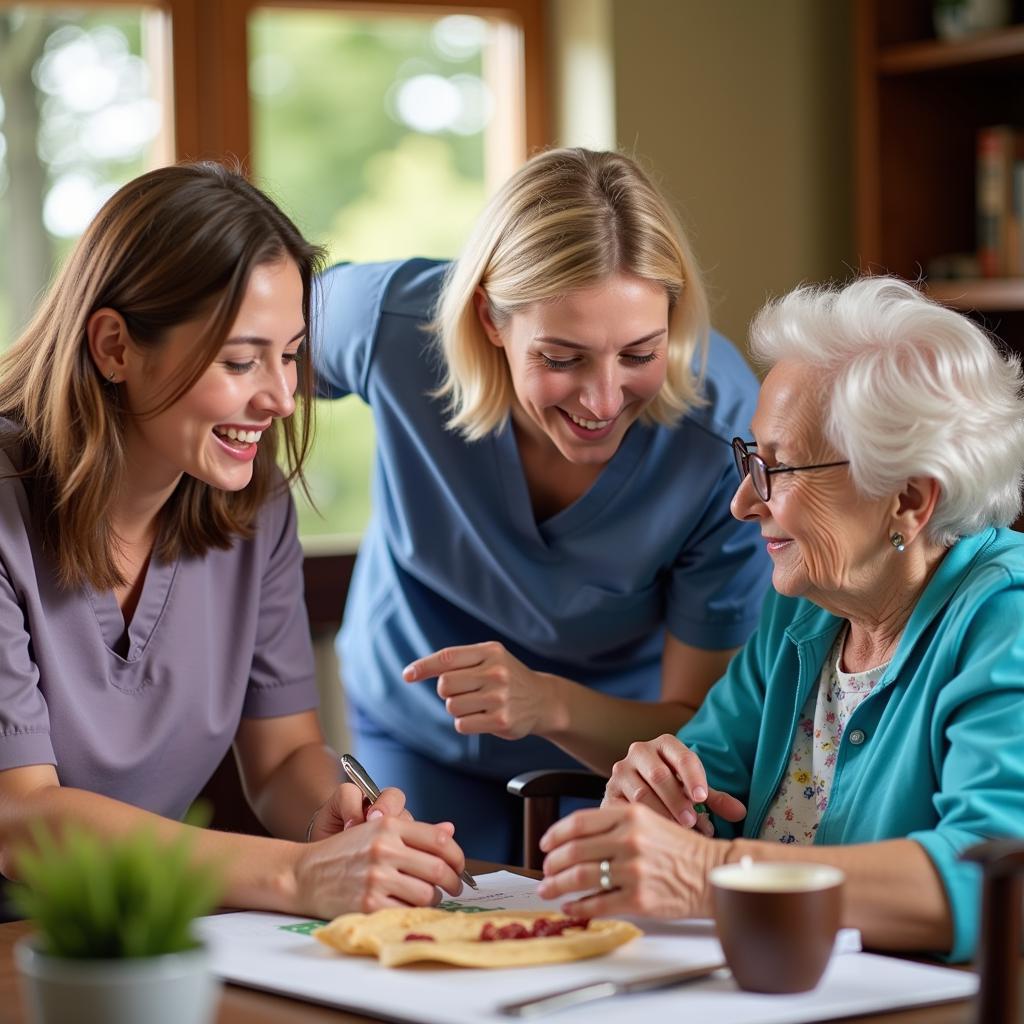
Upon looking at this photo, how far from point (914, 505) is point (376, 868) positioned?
677 mm

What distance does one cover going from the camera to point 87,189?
3312 millimetres

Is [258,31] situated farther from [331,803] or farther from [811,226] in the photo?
[331,803]

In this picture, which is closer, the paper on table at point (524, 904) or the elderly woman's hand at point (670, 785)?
the paper on table at point (524, 904)

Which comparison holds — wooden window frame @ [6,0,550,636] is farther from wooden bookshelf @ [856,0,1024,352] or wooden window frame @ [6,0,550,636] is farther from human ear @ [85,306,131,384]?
human ear @ [85,306,131,384]

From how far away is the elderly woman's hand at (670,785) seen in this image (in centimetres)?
169

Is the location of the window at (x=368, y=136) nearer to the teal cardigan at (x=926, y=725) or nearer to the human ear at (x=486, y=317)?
the human ear at (x=486, y=317)

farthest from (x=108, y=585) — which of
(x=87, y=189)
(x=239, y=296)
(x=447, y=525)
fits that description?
(x=87, y=189)

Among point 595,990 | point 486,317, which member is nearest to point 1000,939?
point 595,990

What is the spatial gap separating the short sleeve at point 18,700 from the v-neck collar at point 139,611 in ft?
0.37

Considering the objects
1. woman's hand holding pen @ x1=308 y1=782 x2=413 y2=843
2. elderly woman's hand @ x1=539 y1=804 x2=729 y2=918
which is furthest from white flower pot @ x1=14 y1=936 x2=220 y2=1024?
woman's hand holding pen @ x1=308 y1=782 x2=413 y2=843

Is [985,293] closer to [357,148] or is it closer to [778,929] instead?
[357,148]

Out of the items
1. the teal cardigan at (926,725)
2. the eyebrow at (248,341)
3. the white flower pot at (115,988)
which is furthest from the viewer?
the eyebrow at (248,341)

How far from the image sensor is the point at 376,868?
1.52 metres

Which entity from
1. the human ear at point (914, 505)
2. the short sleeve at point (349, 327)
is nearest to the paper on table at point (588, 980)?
the human ear at point (914, 505)
